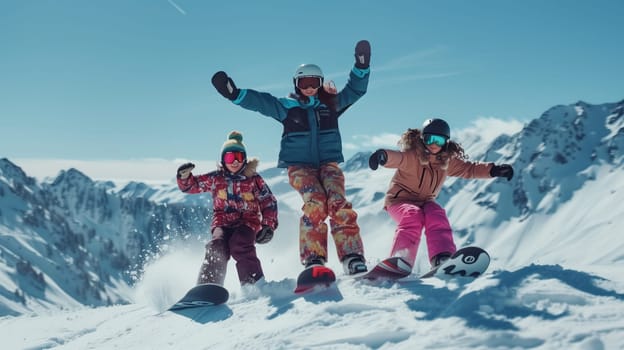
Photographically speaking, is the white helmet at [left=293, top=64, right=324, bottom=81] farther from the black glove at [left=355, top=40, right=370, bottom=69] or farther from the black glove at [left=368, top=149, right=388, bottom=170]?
the black glove at [left=368, top=149, right=388, bottom=170]

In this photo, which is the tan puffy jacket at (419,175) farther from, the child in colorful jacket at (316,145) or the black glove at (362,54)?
the black glove at (362,54)

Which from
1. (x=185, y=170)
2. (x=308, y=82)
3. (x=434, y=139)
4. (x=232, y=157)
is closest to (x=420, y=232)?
(x=434, y=139)

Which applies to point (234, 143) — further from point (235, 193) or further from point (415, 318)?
point (415, 318)

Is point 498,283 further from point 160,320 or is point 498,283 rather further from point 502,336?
point 160,320

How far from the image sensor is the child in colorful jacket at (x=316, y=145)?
658 centimetres

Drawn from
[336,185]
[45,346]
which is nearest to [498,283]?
[336,185]

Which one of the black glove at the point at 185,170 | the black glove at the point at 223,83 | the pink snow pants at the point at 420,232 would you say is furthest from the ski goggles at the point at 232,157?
the pink snow pants at the point at 420,232

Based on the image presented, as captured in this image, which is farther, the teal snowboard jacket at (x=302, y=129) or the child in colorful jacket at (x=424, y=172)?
the teal snowboard jacket at (x=302, y=129)

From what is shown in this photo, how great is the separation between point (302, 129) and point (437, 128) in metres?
1.82

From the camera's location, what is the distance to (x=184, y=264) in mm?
9070

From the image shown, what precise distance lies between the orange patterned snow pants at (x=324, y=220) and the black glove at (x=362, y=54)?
5.83 ft

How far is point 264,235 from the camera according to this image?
6.96 metres

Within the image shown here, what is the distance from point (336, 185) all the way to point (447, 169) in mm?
1725

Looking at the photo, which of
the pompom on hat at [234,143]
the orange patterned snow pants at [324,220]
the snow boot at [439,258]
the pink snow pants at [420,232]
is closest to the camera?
the snow boot at [439,258]
